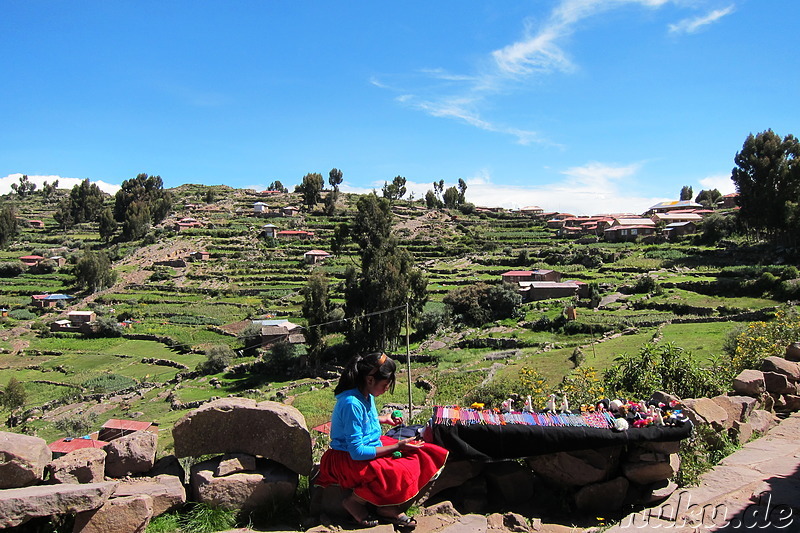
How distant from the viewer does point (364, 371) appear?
4266 millimetres

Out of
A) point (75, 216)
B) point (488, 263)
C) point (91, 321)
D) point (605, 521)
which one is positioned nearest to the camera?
point (605, 521)

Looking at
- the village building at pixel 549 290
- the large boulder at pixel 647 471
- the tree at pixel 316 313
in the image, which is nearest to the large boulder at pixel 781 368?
the large boulder at pixel 647 471

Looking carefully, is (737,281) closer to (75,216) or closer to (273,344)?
(273,344)

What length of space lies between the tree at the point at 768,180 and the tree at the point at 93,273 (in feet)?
230

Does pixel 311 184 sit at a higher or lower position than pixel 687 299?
higher

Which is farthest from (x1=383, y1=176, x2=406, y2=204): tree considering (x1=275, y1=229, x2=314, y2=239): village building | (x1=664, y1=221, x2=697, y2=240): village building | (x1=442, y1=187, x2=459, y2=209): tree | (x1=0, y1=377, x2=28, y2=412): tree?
(x1=0, y1=377, x2=28, y2=412): tree

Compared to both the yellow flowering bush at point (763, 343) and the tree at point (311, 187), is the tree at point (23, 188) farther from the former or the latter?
the yellow flowering bush at point (763, 343)

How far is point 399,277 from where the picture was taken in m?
37.1

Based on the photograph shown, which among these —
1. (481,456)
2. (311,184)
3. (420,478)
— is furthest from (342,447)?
(311,184)

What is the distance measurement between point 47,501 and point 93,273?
211ft

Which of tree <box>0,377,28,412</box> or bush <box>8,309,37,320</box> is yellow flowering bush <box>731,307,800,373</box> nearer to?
tree <box>0,377,28,412</box>

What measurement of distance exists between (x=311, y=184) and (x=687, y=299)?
3064 inches

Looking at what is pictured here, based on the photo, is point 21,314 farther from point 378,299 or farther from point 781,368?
point 781,368

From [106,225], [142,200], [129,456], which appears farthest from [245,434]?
[142,200]
